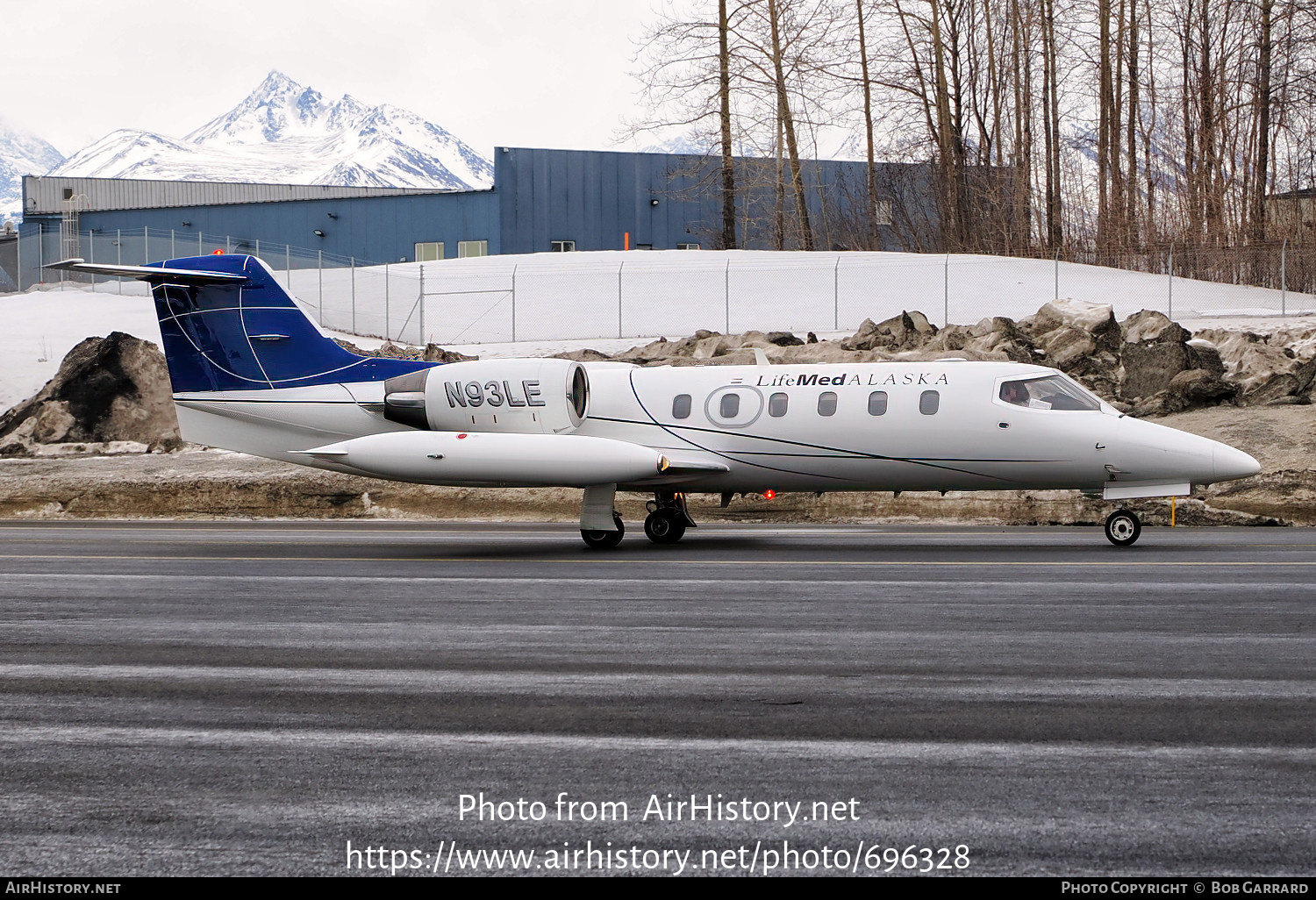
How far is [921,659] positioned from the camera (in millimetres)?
8852

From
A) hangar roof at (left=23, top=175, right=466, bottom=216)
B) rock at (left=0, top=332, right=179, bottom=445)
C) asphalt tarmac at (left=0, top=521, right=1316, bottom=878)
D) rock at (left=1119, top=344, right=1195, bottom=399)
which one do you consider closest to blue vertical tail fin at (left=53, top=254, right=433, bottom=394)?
asphalt tarmac at (left=0, top=521, right=1316, bottom=878)

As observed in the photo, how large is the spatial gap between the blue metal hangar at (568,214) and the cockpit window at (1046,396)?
34.9 m

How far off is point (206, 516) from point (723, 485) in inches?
581

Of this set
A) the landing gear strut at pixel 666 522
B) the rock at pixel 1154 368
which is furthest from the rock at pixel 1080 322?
the landing gear strut at pixel 666 522

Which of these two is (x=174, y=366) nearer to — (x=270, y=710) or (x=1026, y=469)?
(x=1026, y=469)

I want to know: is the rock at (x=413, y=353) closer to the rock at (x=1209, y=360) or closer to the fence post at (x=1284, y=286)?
the rock at (x=1209, y=360)

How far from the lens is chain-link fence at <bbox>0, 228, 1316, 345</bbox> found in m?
38.9

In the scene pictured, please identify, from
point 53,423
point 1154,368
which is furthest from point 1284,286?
point 53,423

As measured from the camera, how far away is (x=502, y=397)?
61.9 feet

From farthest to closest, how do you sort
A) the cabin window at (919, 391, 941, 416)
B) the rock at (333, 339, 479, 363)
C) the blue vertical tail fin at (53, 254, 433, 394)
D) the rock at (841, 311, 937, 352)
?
the rock at (333, 339, 479, 363) → the rock at (841, 311, 937, 352) → the blue vertical tail fin at (53, 254, 433, 394) → the cabin window at (919, 391, 941, 416)

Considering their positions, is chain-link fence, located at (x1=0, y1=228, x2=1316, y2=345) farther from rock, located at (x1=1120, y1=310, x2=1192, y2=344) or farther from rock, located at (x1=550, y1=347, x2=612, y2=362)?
rock, located at (x1=550, y1=347, x2=612, y2=362)

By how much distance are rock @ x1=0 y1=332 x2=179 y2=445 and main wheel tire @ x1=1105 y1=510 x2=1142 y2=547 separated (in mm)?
23295

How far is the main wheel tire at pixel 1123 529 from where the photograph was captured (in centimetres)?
1739

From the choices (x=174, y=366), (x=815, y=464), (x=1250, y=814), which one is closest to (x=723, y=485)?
(x=815, y=464)
